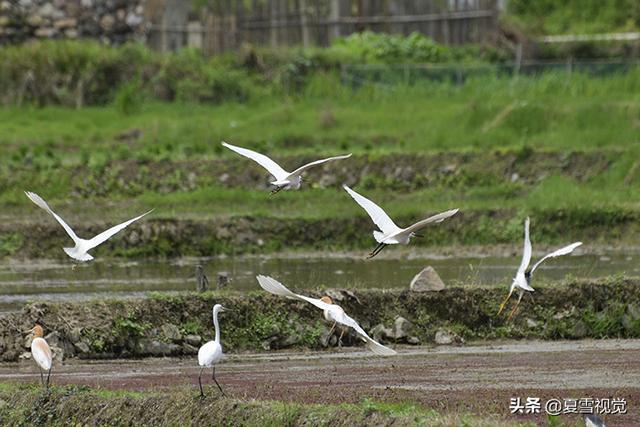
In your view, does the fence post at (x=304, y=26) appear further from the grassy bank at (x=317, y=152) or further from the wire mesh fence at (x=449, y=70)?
the wire mesh fence at (x=449, y=70)

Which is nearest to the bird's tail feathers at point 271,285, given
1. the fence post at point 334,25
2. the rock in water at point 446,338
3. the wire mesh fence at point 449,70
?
the rock in water at point 446,338

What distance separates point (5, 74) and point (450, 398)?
1865cm

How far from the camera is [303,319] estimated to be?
52.4 feet

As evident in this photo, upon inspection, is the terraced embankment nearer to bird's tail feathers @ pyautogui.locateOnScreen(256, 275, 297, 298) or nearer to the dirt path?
the dirt path

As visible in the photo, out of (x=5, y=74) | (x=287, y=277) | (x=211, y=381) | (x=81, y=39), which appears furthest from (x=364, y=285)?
(x=81, y=39)

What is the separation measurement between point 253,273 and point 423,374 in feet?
20.9

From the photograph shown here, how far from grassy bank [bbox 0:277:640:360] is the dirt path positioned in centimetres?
34

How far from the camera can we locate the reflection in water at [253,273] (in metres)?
18.3

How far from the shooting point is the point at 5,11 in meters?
Result: 31.5

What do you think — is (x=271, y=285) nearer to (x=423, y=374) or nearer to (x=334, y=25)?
(x=423, y=374)

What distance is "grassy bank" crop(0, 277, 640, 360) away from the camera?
15.3 metres

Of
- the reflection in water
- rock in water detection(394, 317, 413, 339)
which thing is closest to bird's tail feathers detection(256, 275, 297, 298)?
rock in water detection(394, 317, 413, 339)

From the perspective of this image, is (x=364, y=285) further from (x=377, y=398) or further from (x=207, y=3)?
(x=207, y=3)

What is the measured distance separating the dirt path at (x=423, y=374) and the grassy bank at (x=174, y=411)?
0.55 meters
